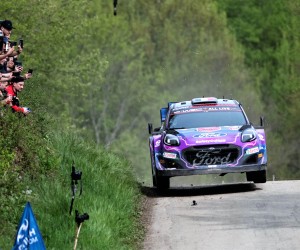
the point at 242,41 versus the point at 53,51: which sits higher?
the point at 242,41

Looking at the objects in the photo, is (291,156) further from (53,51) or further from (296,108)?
(53,51)

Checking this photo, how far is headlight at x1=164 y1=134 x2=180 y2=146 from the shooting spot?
74.9 feet

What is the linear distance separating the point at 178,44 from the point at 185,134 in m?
54.5

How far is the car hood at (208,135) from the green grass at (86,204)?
52.1 inches

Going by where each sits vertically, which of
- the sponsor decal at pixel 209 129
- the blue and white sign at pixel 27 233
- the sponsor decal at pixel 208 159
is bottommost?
the blue and white sign at pixel 27 233

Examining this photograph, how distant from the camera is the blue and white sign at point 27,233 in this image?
493 inches

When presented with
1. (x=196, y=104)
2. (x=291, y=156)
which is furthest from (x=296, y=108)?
(x=196, y=104)

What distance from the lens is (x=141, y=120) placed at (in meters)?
75.6

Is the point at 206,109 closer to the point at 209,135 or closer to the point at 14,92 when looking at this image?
the point at 209,135

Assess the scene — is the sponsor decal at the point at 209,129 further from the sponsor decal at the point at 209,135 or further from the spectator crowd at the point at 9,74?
the spectator crowd at the point at 9,74

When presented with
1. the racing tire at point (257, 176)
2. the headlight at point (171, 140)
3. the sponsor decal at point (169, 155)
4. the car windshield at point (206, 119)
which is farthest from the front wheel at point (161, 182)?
the racing tire at point (257, 176)

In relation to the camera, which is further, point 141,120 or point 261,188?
point 141,120

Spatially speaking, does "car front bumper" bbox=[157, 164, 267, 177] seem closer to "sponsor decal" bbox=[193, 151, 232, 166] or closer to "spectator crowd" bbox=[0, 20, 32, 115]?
"sponsor decal" bbox=[193, 151, 232, 166]

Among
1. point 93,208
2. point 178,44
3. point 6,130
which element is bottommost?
point 93,208
